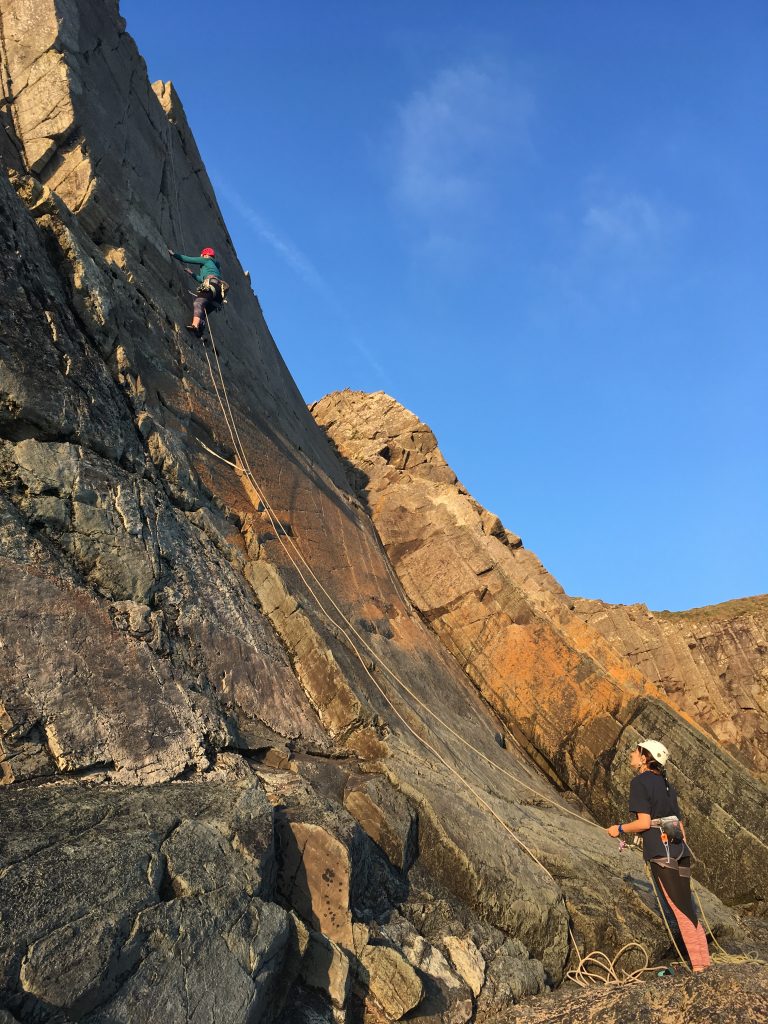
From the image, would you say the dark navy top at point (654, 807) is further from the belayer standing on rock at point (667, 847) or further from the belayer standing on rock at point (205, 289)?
the belayer standing on rock at point (205, 289)

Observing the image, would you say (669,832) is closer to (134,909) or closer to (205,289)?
(134,909)

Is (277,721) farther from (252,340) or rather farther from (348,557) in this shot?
(252,340)

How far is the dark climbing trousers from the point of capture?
25.2 feet

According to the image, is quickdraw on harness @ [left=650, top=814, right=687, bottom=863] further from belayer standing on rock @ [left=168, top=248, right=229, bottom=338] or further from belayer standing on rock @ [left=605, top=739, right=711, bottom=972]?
belayer standing on rock @ [left=168, top=248, right=229, bottom=338]

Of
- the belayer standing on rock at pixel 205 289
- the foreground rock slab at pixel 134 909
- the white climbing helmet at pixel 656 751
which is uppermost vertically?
the belayer standing on rock at pixel 205 289

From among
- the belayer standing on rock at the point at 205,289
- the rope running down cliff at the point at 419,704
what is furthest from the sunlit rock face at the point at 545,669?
the belayer standing on rock at the point at 205,289

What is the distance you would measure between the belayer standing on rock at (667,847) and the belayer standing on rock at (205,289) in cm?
1371

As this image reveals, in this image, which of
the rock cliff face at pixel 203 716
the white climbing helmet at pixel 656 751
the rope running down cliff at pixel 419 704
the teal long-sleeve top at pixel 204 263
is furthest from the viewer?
the teal long-sleeve top at pixel 204 263

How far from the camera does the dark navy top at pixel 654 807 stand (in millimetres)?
8008

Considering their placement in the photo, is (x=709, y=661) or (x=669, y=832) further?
(x=709, y=661)

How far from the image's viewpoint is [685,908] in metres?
7.83

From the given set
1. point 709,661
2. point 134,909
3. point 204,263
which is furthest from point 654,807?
point 709,661

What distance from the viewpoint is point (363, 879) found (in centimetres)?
753

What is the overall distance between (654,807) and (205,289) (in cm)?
1472
